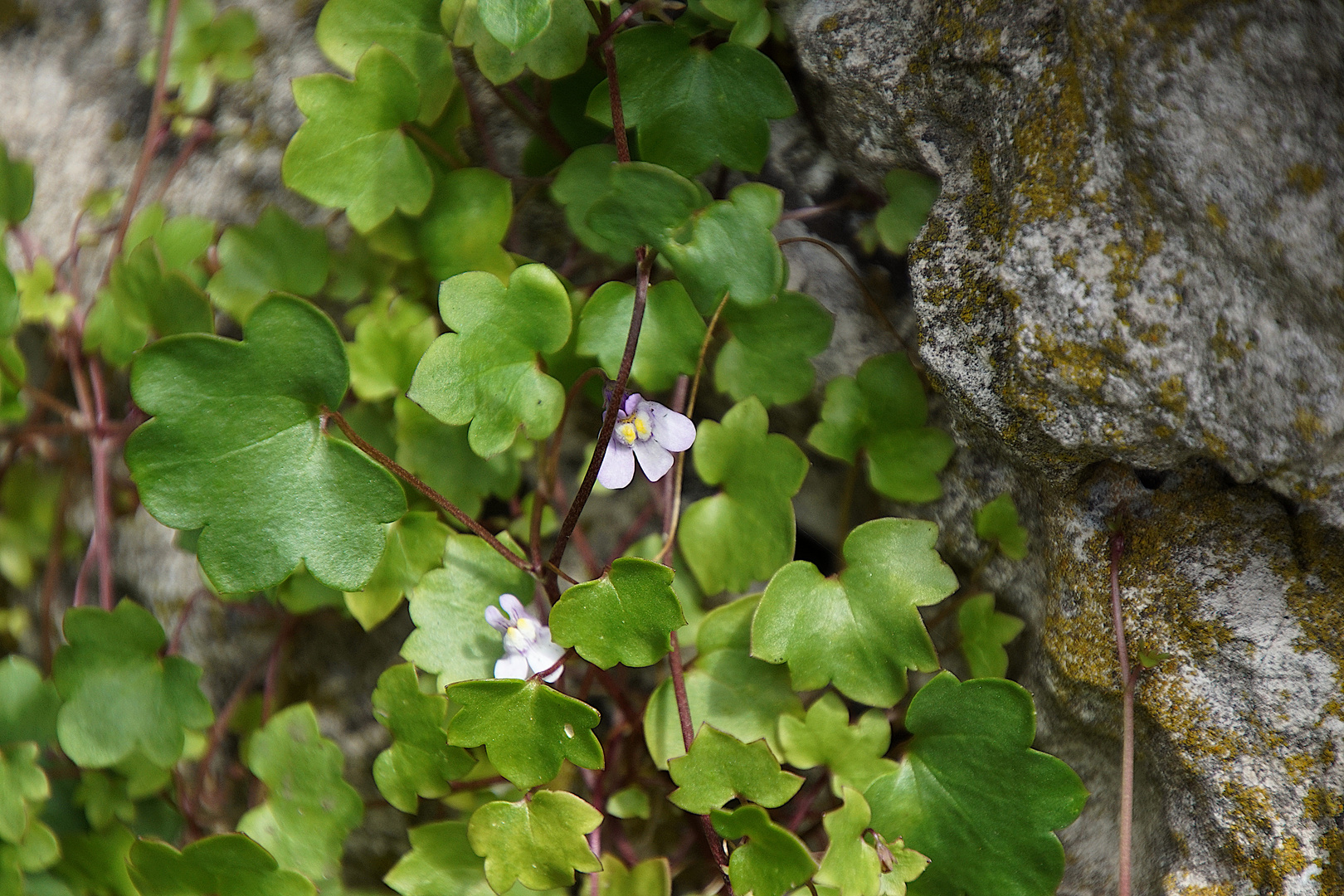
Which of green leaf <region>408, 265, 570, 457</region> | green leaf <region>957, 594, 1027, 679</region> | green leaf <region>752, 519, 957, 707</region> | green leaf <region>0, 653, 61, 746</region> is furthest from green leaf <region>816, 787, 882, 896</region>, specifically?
green leaf <region>0, 653, 61, 746</region>

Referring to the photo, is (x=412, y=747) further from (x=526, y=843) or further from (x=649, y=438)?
(x=649, y=438)

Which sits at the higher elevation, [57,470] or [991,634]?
[991,634]

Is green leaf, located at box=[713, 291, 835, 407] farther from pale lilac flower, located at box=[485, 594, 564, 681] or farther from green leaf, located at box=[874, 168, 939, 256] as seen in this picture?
pale lilac flower, located at box=[485, 594, 564, 681]

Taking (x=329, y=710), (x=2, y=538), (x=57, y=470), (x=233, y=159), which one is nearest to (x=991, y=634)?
(x=329, y=710)

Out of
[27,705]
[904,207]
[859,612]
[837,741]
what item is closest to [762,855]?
[837,741]

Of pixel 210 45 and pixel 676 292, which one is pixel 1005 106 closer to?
pixel 676 292

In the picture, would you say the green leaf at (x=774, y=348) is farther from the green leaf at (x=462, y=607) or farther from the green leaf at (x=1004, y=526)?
the green leaf at (x=462, y=607)

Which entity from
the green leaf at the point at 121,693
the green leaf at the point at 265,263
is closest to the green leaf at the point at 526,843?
the green leaf at the point at 121,693
